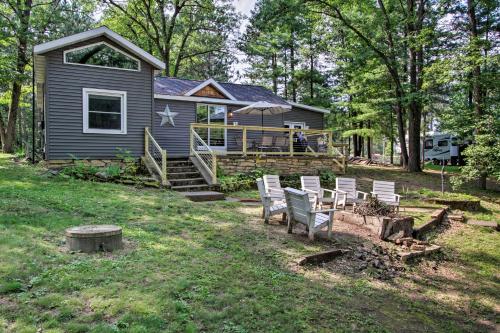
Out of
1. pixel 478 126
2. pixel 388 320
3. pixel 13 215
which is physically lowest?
pixel 388 320

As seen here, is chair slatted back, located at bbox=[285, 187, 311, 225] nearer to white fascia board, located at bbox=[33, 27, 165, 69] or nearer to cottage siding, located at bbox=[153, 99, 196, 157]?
white fascia board, located at bbox=[33, 27, 165, 69]

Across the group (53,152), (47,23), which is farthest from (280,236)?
(47,23)

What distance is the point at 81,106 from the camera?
11242 millimetres

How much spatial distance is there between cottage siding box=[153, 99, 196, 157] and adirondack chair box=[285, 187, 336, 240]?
28.5 feet

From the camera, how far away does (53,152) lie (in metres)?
10.8

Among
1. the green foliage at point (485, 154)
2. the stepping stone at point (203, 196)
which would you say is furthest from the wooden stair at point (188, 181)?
the green foliage at point (485, 154)

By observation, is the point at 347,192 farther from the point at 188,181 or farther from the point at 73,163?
the point at 73,163

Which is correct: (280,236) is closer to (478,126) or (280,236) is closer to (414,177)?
(478,126)

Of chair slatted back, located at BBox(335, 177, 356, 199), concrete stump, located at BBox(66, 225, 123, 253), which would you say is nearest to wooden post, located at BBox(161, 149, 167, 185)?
chair slatted back, located at BBox(335, 177, 356, 199)

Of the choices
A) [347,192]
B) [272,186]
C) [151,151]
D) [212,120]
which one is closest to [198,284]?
[272,186]

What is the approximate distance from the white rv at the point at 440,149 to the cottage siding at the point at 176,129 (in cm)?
1861

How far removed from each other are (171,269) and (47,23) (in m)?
18.1

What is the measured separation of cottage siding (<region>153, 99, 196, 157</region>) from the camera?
14477 mm

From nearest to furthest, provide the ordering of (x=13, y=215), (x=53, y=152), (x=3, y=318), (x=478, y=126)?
(x=3, y=318)
(x=13, y=215)
(x=53, y=152)
(x=478, y=126)
